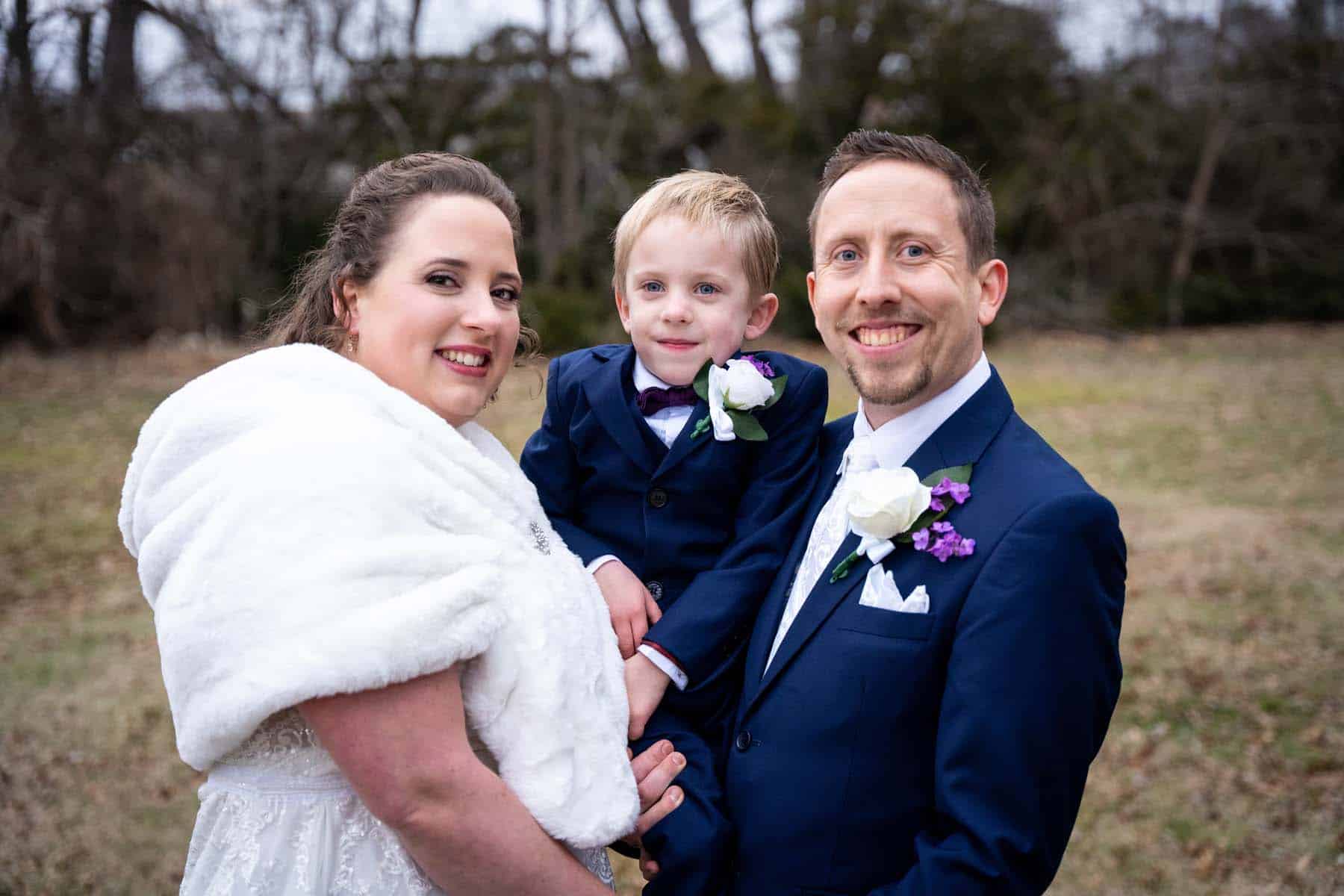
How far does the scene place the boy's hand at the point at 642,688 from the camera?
2.43m

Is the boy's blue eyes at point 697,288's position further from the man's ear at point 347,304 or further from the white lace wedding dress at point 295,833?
the white lace wedding dress at point 295,833

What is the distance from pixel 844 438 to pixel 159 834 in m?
4.21

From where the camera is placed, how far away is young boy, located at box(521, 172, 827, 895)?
8.38ft

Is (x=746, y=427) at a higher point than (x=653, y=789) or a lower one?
higher

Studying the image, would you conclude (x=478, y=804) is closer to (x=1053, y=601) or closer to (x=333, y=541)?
(x=333, y=541)

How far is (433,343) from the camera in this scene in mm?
2273

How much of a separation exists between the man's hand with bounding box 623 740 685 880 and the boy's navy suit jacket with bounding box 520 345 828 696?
0.74 feet

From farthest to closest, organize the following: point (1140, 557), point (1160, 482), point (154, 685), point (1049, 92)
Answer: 1. point (1049, 92)
2. point (1160, 482)
3. point (1140, 557)
4. point (154, 685)

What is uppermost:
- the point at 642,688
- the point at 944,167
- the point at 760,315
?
the point at 944,167

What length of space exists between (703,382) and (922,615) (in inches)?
Answer: 39.4

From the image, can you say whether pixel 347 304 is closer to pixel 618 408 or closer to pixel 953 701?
pixel 618 408

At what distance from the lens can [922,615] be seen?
2123mm

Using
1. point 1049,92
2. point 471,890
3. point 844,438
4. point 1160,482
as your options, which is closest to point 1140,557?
point 1160,482

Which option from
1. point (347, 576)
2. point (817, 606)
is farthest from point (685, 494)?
point (347, 576)
